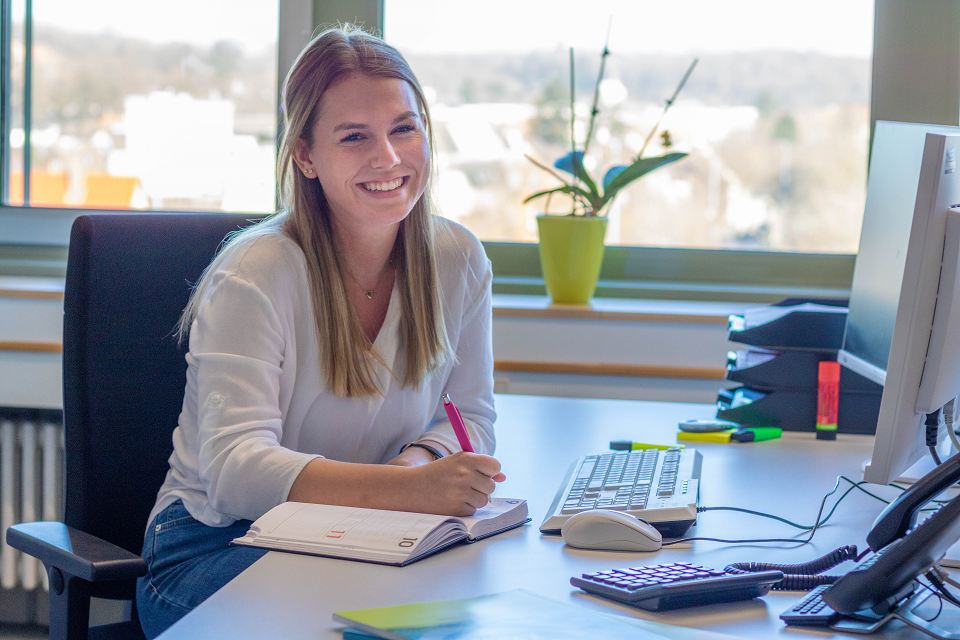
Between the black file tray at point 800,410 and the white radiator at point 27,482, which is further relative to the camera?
the white radiator at point 27,482

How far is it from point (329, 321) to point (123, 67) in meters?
1.67

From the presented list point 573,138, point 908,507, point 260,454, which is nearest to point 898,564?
point 908,507

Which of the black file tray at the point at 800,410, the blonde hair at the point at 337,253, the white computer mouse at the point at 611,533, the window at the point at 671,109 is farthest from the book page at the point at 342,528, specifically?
the window at the point at 671,109

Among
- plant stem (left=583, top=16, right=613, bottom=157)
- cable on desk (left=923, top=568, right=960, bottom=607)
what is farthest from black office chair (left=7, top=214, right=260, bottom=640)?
plant stem (left=583, top=16, right=613, bottom=157)

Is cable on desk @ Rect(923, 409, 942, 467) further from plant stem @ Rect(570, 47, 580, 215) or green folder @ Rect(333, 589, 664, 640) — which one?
plant stem @ Rect(570, 47, 580, 215)

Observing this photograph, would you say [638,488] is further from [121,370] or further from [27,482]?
[27,482]

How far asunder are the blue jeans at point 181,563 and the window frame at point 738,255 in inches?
52.7

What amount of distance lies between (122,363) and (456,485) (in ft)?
1.81

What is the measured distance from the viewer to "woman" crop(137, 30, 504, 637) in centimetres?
104

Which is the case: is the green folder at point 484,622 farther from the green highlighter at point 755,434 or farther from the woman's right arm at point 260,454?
the green highlighter at point 755,434

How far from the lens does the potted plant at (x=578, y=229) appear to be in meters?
2.08

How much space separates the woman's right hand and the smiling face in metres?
0.46

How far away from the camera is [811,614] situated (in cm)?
75

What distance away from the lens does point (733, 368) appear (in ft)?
5.26
